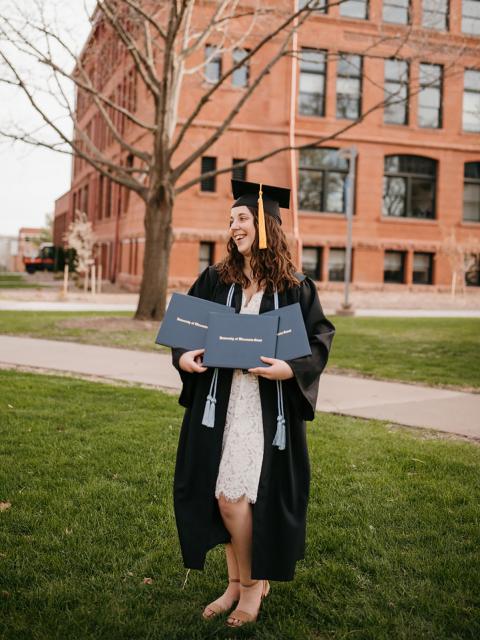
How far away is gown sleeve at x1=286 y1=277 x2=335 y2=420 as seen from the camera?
3189 mm

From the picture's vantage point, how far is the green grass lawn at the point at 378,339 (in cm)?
1023

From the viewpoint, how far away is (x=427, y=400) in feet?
26.7

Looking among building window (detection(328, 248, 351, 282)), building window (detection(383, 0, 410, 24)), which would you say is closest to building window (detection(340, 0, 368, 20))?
building window (detection(383, 0, 410, 24))

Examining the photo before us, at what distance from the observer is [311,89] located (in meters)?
28.8

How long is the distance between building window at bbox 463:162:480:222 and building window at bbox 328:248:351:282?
608cm

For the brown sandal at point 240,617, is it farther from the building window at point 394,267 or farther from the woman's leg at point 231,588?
the building window at point 394,267

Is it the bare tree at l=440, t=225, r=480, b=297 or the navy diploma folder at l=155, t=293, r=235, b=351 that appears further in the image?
the bare tree at l=440, t=225, r=480, b=297

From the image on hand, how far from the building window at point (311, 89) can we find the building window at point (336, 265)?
578 centimetres

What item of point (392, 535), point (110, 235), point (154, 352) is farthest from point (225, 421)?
point (110, 235)

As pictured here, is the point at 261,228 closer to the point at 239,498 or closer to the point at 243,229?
the point at 243,229

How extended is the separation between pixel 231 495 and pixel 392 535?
148cm

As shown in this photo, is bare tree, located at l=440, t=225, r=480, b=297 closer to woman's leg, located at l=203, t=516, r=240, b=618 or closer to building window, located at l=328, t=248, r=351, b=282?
building window, located at l=328, t=248, r=351, b=282

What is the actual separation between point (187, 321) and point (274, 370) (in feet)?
1.57

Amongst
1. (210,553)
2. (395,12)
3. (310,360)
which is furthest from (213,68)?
(310,360)
